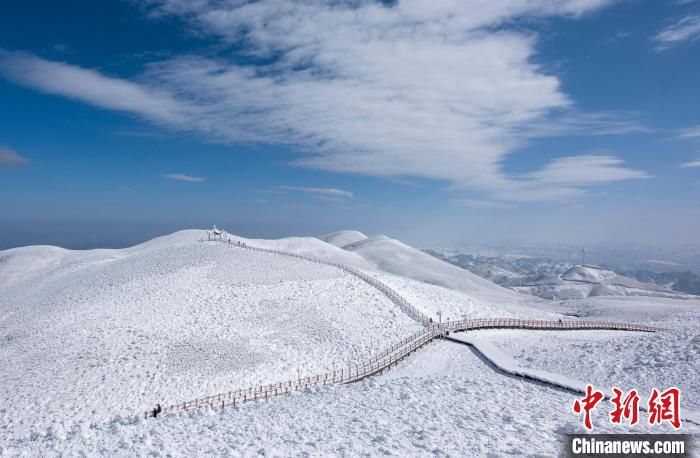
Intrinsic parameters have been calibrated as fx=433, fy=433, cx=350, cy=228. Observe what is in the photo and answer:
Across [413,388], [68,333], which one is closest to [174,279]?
[68,333]

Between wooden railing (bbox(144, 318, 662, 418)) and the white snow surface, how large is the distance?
3.49ft

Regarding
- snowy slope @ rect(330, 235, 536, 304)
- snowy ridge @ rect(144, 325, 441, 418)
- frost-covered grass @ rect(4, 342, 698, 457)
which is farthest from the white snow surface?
snowy slope @ rect(330, 235, 536, 304)

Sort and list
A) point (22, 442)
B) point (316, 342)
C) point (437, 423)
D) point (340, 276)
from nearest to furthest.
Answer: point (437, 423) → point (22, 442) → point (316, 342) → point (340, 276)

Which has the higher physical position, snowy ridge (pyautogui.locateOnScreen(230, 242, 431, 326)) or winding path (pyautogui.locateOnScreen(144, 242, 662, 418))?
snowy ridge (pyautogui.locateOnScreen(230, 242, 431, 326))

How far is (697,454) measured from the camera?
51.6ft

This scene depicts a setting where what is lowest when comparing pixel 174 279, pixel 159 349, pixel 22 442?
pixel 22 442

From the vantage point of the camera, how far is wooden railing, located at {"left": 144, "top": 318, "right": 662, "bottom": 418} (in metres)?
25.9

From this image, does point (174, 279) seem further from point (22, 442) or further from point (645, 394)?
point (645, 394)

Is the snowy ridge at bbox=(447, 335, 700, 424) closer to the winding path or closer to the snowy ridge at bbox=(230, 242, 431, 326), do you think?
the winding path

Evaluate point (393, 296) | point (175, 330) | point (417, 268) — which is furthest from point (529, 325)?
point (417, 268)

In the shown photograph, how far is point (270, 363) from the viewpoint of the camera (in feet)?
109

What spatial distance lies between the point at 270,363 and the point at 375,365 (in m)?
8.01

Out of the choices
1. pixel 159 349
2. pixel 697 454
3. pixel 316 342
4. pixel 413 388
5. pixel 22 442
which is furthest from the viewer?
pixel 316 342

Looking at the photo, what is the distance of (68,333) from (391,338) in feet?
90.9
